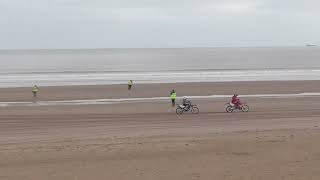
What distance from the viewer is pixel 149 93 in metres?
42.1

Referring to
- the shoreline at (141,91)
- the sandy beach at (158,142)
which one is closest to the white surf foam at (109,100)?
the shoreline at (141,91)

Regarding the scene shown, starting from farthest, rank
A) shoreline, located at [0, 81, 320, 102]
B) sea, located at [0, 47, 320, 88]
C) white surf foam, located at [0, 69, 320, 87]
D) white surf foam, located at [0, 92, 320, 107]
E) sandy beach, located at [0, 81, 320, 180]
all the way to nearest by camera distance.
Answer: sea, located at [0, 47, 320, 88], white surf foam, located at [0, 69, 320, 87], shoreline, located at [0, 81, 320, 102], white surf foam, located at [0, 92, 320, 107], sandy beach, located at [0, 81, 320, 180]

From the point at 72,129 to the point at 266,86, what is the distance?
29.4 meters

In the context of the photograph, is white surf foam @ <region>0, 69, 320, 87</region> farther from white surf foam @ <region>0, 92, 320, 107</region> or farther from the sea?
white surf foam @ <region>0, 92, 320, 107</region>

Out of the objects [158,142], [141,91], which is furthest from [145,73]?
[158,142]

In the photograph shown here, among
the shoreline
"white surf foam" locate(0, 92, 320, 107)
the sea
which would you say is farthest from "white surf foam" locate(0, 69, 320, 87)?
"white surf foam" locate(0, 92, 320, 107)

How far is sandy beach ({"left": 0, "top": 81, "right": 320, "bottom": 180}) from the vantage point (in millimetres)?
12883

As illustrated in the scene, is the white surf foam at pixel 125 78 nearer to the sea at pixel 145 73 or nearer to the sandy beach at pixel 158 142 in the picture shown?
the sea at pixel 145 73

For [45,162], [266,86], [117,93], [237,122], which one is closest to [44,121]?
[237,122]

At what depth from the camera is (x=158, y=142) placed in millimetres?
17312

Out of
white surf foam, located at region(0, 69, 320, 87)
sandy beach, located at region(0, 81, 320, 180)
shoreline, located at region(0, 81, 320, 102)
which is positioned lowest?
sandy beach, located at region(0, 81, 320, 180)

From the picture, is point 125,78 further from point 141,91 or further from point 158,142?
point 158,142

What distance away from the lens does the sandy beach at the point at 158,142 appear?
507 inches

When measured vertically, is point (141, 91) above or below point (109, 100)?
above
